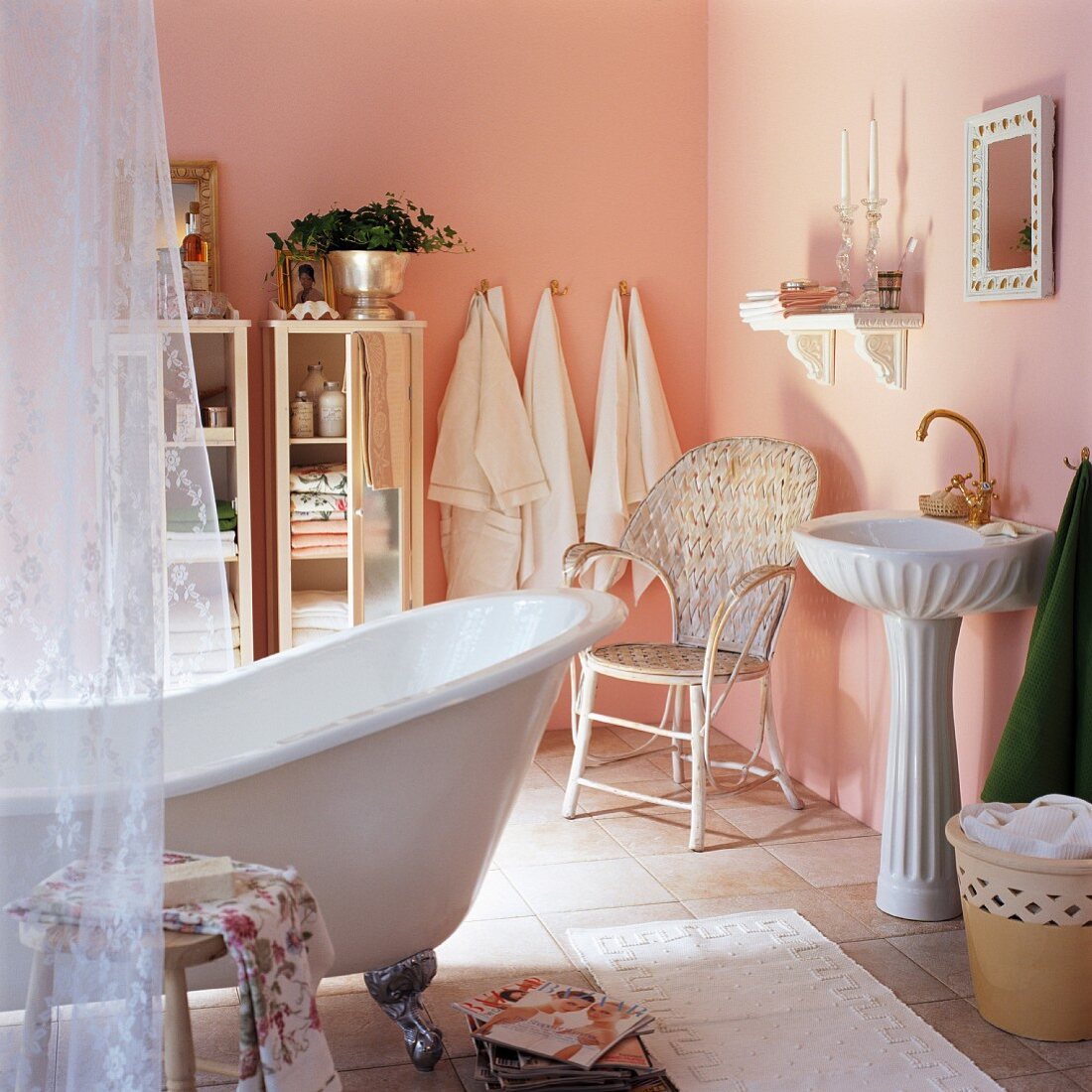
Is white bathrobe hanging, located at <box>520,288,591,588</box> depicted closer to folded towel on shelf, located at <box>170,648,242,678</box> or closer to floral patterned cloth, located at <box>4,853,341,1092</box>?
folded towel on shelf, located at <box>170,648,242,678</box>

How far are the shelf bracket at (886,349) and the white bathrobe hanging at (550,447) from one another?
4.53 feet

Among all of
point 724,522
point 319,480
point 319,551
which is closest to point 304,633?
point 319,551

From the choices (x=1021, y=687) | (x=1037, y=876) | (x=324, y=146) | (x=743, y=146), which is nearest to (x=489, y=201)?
(x=324, y=146)

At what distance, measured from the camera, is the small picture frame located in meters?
4.49

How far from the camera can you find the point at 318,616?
14.8 feet

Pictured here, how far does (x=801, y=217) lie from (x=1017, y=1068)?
8.63ft

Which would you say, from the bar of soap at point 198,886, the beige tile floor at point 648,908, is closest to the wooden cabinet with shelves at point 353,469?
the beige tile floor at point 648,908

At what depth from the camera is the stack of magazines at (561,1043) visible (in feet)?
8.30

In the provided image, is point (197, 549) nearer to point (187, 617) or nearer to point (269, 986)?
point (187, 617)

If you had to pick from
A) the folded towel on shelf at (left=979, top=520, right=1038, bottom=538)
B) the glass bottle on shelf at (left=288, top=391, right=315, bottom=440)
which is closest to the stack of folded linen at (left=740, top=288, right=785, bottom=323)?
the folded towel on shelf at (left=979, top=520, right=1038, bottom=538)

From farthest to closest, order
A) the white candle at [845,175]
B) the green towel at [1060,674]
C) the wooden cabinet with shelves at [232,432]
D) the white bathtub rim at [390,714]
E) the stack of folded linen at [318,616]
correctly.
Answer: the stack of folded linen at [318,616] → the wooden cabinet with shelves at [232,432] → the white candle at [845,175] → the green towel at [1060,674] → the white bathtub rim at [390,714]

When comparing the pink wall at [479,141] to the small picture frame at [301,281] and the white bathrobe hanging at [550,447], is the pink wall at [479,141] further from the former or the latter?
the small picture frame at [301,281]

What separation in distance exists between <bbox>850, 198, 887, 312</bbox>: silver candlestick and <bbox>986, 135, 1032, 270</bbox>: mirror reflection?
1.55ft

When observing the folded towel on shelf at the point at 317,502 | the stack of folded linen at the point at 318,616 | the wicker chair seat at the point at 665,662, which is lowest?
the wicker chair seat at the point at 665,662
